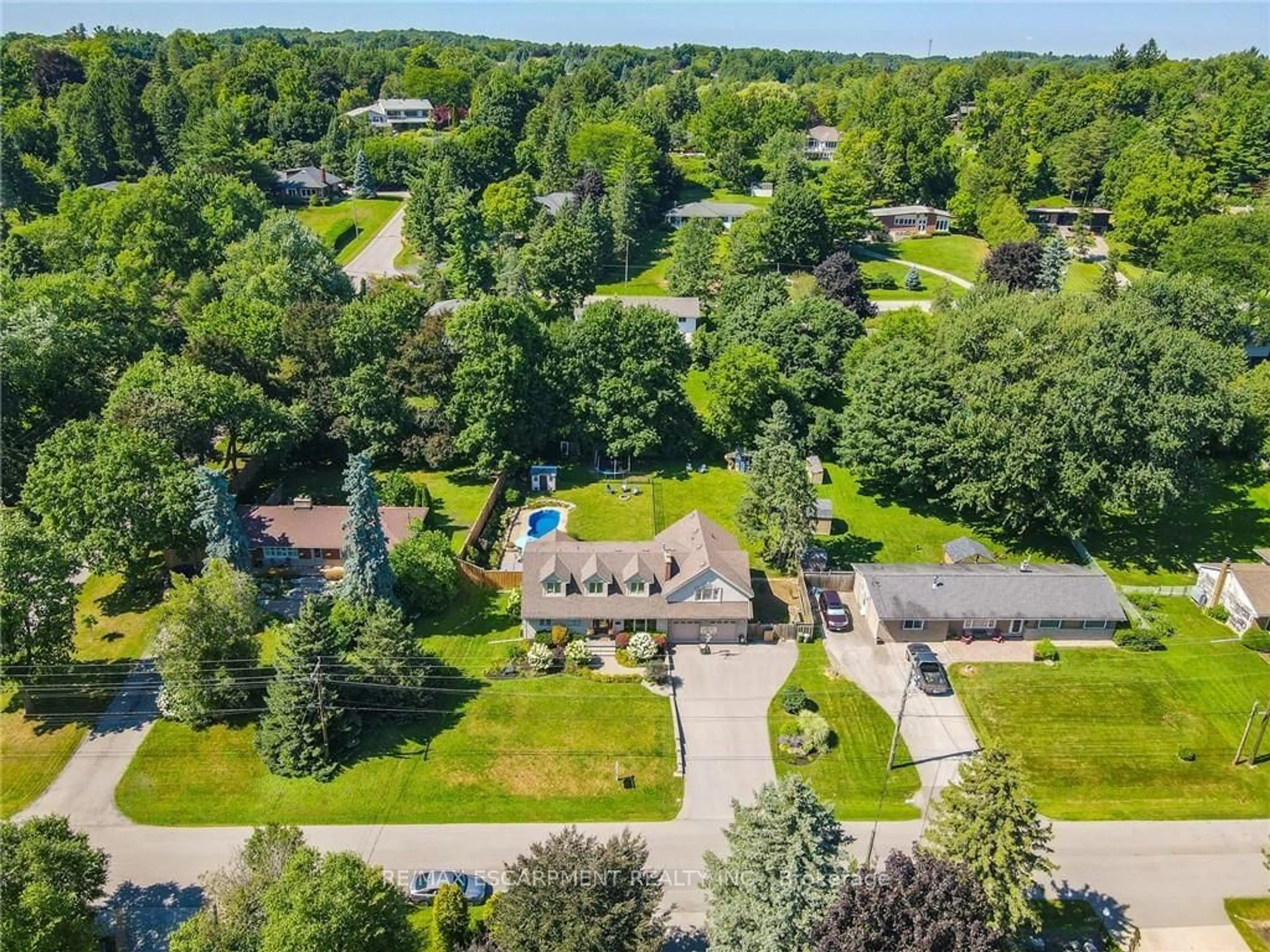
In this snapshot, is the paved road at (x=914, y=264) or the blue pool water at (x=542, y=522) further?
the paved road at (x=914, y=264)

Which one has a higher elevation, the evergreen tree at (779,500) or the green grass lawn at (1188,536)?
the evergreen tree at (779,500)

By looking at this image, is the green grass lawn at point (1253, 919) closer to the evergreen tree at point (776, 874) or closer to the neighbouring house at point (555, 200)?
the evergreen tree at point (776, 874)

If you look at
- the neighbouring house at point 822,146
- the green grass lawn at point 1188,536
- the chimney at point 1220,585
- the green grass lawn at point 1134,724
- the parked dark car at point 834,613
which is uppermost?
the neighbouring house at point 822,146

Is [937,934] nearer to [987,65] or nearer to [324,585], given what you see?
[324,585]

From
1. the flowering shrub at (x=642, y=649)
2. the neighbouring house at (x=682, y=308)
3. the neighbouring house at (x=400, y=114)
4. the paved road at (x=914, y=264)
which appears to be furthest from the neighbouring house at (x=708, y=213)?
the flowering shrub at (x=642, y=649)

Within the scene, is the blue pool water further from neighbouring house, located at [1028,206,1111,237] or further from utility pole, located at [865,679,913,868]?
neighbouring house, located at [1028,206,1111,237]

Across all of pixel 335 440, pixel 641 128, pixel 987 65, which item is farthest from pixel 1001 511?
pixel 987 65

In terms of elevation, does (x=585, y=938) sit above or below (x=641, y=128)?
below
